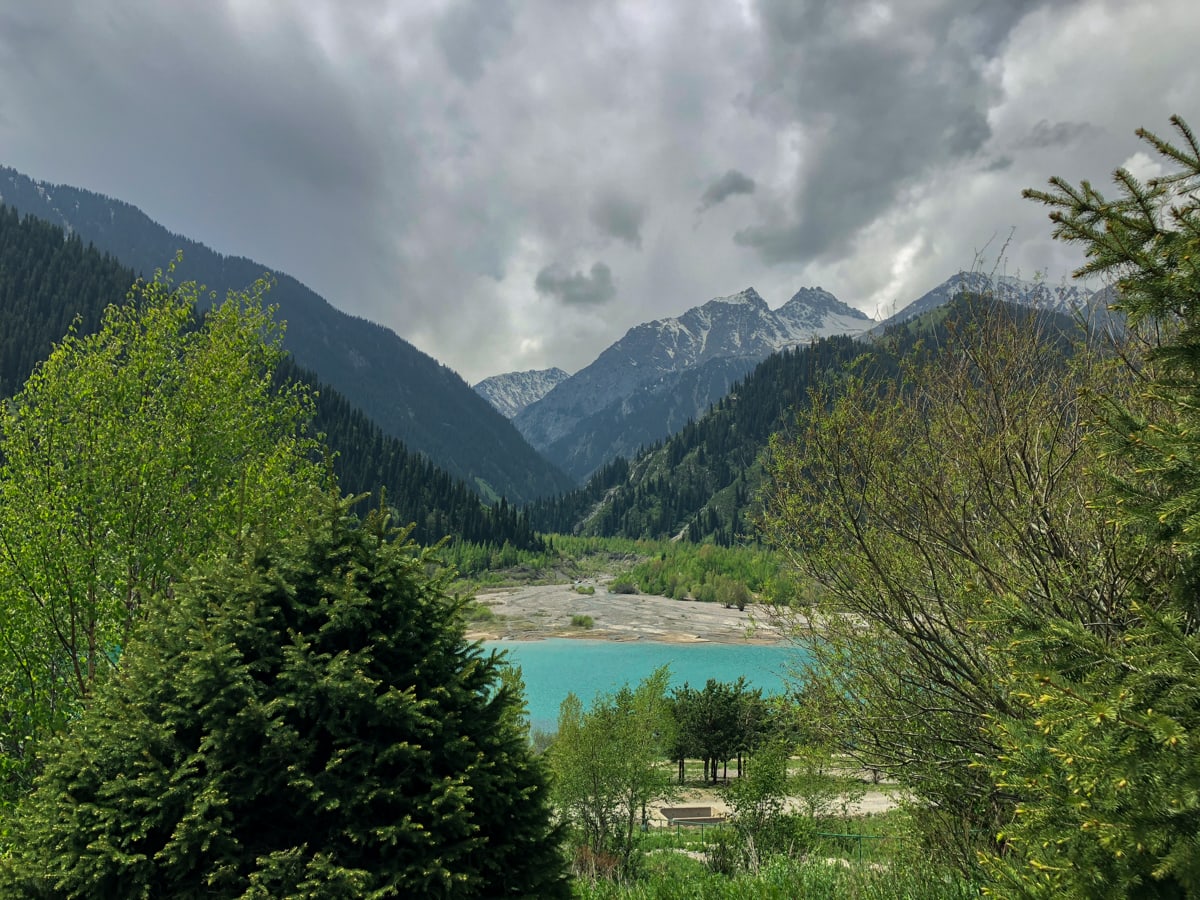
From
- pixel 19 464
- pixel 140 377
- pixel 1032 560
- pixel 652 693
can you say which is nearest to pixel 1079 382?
pixel 1032 560

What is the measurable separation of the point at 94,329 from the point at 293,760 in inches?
7151

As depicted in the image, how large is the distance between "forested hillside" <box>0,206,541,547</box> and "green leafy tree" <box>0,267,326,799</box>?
5038 inches

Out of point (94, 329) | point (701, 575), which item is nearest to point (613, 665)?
point (701, 575)

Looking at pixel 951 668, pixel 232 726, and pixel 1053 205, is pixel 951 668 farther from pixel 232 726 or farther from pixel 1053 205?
pixel 232 726

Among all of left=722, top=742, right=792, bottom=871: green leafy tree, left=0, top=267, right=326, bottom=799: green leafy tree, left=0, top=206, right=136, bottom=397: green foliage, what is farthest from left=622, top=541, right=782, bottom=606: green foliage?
left=0, top=206, right=136, bottom=397: green foliage

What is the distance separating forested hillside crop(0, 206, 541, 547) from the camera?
137 m

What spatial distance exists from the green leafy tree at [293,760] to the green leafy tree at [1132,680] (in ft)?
12.5

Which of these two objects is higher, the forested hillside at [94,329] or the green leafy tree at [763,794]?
the forested hillside at [94,329]

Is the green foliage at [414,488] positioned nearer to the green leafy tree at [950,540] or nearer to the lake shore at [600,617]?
the lake shore at [600,617]

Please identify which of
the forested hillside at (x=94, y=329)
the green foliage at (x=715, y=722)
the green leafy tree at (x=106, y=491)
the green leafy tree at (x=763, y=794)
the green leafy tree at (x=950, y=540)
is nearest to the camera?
the green leafy tree at (x=950, y=540)

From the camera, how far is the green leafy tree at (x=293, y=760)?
15.5 ft

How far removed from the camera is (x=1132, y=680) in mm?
3521

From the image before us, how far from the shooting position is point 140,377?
13.4 meters

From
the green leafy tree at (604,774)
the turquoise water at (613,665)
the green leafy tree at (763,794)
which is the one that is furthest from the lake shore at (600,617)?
the green leafy tree at (763,794)
